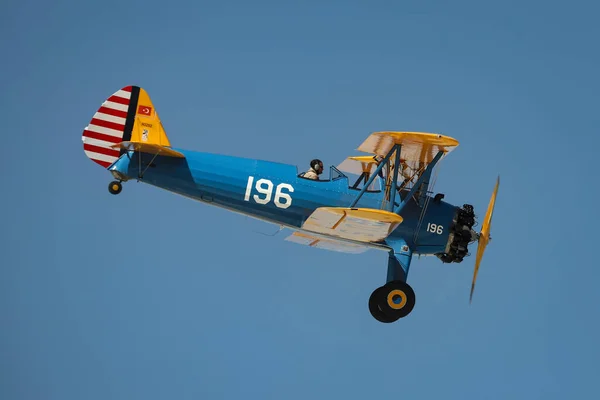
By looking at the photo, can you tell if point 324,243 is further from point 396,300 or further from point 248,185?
point 248,185

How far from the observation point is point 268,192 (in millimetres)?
22281

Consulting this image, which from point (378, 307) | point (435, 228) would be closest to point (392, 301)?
point (378, 307)

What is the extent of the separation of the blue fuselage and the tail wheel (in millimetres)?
1636

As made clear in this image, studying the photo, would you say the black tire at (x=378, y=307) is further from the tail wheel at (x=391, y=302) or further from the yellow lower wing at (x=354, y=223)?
the yellow lower wing at (x=354, y=223)

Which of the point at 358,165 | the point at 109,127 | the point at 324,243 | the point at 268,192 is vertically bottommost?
the point at 324,243

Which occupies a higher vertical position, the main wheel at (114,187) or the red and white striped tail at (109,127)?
the red and white striped tail at (109,127)

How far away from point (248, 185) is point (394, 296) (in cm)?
346

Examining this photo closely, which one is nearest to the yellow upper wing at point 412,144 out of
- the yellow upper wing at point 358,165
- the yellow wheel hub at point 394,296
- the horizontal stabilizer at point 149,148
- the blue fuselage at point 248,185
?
the blue fuselage at point 248,185

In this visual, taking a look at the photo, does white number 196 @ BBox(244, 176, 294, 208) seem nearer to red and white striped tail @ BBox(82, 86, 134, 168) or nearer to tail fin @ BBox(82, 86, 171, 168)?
tail fin @ BBox(82, 86, 171, 168)

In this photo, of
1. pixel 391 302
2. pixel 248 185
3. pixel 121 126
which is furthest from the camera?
pixel 121 126

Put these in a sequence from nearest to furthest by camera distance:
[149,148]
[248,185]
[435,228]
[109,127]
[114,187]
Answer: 1. [114,187]
2. [149,148]
3. [248,185]
4. [109,127]
5. [435,228]

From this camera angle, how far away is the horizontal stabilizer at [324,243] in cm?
2440

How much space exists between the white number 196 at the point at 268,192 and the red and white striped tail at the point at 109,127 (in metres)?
2.55

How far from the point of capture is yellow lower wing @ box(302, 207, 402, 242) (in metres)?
21.3
